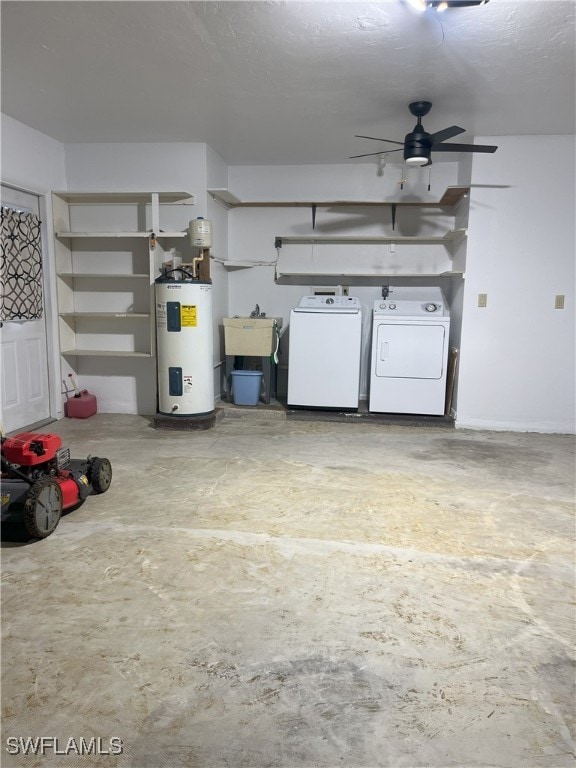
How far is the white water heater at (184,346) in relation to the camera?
457 cm

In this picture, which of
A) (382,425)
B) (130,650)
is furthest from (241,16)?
(382,425)

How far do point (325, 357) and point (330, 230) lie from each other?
5.26ft

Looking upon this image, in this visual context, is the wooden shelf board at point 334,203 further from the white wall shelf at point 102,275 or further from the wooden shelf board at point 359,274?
the white wall shelf at point 102,275

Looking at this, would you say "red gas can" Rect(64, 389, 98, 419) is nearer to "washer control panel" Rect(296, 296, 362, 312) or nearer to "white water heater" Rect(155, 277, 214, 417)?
"white water heater" Rect(155, 277, 214, 417)

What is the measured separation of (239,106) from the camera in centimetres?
393

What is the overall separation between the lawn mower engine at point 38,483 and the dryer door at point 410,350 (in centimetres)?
303

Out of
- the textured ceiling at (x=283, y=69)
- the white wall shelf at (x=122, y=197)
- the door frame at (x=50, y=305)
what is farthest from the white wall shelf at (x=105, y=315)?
the textured ceiling at (x=283, y=69)

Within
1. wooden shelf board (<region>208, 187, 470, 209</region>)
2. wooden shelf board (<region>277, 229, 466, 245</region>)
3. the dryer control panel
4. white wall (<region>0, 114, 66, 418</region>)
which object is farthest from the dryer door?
white wall (<region>0, 114, 66, 418</region>)

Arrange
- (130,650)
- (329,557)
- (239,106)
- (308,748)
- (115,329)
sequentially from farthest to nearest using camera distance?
(115,329)
(239,106)
(329,557)
(130,650)
(308,748)

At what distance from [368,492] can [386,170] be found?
372 cm

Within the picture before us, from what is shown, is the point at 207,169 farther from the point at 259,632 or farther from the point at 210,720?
the point at 210,720

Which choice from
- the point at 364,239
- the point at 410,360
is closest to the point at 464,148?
the point at 364,239

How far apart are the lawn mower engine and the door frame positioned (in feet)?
7.02

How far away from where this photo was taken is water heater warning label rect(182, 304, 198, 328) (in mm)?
4566
